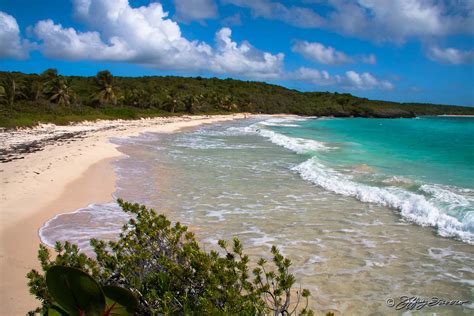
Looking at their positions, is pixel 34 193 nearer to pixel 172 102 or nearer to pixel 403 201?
pixel 403 201

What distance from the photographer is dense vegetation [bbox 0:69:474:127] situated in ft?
128

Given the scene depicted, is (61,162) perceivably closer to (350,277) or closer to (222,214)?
(222,214)

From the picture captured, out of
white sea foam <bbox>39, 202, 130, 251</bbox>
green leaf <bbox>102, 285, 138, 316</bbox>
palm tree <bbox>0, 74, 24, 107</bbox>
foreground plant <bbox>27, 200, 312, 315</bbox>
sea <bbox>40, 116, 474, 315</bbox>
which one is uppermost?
palm tree <bbox>0, 74, 24, 107</bbox>

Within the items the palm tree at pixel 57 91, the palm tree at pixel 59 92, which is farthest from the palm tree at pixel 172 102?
the palm tree at pixel 59 92

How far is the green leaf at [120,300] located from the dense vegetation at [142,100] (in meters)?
30.2

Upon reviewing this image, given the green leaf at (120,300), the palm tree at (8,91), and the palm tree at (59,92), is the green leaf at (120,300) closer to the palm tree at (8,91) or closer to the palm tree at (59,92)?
the palm tree at (8,91)

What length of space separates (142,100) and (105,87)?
34.4ft

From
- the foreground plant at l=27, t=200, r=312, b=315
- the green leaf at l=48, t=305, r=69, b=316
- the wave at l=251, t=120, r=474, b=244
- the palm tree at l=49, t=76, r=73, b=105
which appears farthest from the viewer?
the palm tree at l=49, t=76, r=73, b=105

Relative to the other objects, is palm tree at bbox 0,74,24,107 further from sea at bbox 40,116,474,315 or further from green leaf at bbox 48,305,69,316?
green leaf at bbox 48,305,69,316

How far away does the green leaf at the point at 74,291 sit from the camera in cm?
234

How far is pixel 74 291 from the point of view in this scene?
237 cm

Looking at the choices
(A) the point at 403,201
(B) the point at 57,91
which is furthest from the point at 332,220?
(B) the point at 57,91

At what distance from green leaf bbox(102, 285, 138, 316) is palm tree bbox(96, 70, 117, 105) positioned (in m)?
56.4

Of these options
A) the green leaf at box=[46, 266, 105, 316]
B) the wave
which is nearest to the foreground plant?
the green leaf at box=[46, 266, 105, 316]
